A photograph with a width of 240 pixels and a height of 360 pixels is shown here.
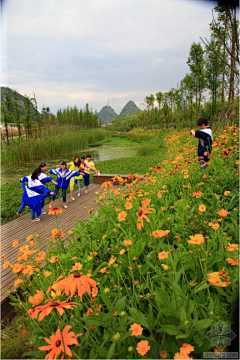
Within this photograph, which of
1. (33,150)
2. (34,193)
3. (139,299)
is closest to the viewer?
(139,299)

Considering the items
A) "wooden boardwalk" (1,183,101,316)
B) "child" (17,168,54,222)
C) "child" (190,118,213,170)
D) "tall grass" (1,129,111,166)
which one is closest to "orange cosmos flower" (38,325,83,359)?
"wooden boardwalk" (1,183,101,316)

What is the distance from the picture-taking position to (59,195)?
5238 millimetres

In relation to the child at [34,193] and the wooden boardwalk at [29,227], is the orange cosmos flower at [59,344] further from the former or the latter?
the child at [34,193]

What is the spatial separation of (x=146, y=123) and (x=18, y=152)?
32.4m

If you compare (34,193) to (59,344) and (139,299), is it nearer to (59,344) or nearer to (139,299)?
(139,299)

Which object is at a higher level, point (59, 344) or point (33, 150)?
point (33, 150)

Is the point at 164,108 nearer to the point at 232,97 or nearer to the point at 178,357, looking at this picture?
the point at 232,97

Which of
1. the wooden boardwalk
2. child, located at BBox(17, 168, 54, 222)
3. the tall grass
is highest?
the tall grass

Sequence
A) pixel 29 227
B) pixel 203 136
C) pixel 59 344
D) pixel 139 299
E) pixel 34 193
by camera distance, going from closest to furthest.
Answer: pixel 59 344
pixel 139 299
pixel 203 136
pixel 29 227
pixel 34 193

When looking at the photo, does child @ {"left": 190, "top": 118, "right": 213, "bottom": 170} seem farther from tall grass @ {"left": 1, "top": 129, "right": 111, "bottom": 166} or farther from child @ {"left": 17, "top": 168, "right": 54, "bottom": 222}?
tall grass @ {"left": 1, "top": 129, "right": 111, "bottom": 166}

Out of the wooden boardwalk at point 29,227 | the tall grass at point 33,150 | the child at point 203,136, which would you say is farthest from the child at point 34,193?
the tall grass at point 33,150

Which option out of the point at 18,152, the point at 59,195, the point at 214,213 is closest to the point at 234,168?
the point at 214,213

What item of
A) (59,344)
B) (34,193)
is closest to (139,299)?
(59,344)

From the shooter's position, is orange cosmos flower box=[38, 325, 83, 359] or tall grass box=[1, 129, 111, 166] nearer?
orange cosmos flower box=[38, 325, 83, 359]
